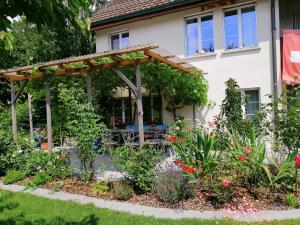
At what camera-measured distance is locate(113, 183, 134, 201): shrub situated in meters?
7.61

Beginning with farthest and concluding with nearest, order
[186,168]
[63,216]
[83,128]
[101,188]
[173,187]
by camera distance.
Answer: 1. [83,128]
2. [101,188]
3. [186,168]
4. [173,187]
5. [63,216]

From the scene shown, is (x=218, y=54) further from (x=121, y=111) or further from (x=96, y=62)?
(x=96, y=62)

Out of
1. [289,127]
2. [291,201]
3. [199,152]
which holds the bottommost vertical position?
[291,201]

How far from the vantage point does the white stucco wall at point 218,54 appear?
1297 cm

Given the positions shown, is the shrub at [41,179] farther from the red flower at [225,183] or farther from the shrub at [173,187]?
the red flower at [225,183]

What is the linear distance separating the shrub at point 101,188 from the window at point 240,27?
811cm

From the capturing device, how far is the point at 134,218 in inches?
251

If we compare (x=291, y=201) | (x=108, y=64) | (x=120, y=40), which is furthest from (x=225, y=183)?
(x=120, y=40)

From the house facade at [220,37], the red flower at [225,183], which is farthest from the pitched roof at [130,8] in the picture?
the red flower at [225,183]

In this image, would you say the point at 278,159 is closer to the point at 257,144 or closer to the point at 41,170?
the point at 257,144

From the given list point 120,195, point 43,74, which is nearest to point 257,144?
point 120,195

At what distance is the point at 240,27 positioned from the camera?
44.8 ft

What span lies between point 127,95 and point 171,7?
4.50 meters

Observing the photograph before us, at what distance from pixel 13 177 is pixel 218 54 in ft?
28.5
